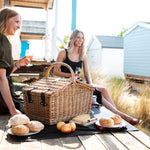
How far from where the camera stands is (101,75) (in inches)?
317

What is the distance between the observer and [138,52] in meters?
13.9

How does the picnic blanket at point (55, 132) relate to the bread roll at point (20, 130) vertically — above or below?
below

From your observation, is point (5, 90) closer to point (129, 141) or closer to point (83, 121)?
point (83, 121)

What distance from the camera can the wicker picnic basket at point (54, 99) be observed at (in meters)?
2.16

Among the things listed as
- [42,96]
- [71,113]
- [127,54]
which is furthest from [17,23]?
[127,54]

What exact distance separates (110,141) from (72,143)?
0.33 m

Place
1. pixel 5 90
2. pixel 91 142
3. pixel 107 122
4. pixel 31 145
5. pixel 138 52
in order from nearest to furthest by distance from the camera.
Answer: pixel 31 145, pixel 91 142, pixel 107 122, pixel 5 90, pixel 138 52

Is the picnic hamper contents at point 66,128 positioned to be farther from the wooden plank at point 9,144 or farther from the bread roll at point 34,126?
the wooden plank at point 9,144

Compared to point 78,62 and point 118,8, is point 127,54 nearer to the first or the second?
point 78,62

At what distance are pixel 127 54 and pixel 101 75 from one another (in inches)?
325

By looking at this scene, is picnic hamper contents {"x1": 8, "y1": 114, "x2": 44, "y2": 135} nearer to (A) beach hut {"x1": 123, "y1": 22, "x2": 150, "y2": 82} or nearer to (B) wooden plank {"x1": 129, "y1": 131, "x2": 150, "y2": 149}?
(B) wooden plank {"x1": 129, "y1": 131, "x2": 150, "y2": 149}

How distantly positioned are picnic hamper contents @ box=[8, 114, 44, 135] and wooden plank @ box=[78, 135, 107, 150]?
1.35 ft

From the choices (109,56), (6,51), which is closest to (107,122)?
(6,51)

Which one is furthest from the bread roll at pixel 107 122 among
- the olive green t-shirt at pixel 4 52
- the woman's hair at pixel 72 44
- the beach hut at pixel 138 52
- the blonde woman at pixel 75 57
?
the beach hut at pixel 138 52
